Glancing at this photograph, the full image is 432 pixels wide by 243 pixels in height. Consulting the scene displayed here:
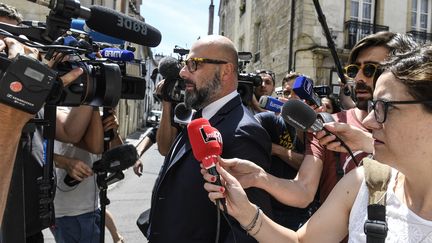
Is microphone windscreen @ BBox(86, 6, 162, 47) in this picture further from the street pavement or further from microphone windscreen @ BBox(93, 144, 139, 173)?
the street pavement

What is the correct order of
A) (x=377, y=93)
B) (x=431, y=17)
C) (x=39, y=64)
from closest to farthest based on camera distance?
(x=39, y=64) < (x=377, y=93) < (x=431, y=17)

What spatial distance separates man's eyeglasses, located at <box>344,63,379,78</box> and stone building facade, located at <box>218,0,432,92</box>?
1369cm

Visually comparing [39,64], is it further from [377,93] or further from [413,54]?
[413,54]

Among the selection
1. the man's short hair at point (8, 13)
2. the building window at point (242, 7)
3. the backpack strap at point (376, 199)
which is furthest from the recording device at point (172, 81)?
the building window at point (242, 7)

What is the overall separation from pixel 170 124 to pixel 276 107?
97 cm

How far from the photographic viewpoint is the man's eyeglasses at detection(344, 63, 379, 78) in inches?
98.4

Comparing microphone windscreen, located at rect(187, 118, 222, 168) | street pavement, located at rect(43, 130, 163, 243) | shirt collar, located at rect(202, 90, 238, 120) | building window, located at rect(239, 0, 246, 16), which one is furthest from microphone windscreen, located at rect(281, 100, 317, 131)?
building window, located at rect(239, 0, 246, 16)

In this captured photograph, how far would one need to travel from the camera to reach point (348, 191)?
5.74 ft

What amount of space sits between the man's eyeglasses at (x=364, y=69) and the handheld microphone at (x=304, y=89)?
10.7 inches

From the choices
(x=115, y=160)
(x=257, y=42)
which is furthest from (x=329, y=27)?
(x=115, y=160)

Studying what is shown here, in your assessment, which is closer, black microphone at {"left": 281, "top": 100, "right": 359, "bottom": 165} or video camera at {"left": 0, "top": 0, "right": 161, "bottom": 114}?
video camera at {"left": 0, "top": 0, "right": 161, "bottom": 114}

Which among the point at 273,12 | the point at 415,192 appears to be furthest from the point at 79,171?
the point at 273,12

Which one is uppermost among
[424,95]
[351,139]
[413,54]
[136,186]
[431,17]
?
[431,17]

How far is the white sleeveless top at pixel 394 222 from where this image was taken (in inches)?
60.8
